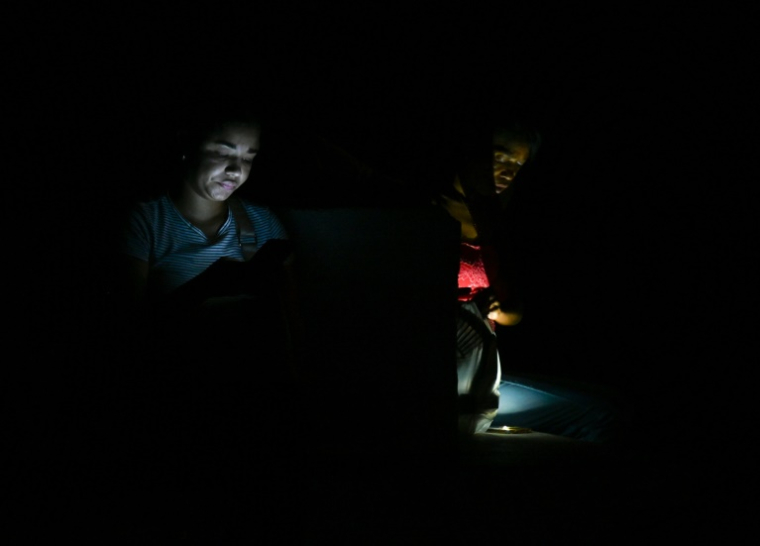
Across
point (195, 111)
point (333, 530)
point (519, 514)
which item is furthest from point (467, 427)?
point (195, 111)

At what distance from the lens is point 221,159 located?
3600mm

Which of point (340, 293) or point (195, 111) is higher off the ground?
point (195, 111)

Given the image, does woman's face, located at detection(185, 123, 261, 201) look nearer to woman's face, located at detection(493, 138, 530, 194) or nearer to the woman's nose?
the woman's nose

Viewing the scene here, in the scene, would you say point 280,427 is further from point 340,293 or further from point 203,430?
point 340,293

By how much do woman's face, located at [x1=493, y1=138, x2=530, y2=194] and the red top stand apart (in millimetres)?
380

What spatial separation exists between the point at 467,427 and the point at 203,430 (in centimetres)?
196

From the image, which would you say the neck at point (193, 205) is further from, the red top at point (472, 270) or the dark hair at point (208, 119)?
the red top at point (472, 270)

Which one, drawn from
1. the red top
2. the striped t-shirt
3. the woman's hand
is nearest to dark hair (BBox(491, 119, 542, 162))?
the red top

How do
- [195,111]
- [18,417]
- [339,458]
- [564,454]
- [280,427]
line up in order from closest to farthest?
[280,427]
[195,111]
[18,417]
[339,458]
[564,454]

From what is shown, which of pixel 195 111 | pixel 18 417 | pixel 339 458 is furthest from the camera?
pixel 339 458

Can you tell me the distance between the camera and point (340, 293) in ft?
13.9

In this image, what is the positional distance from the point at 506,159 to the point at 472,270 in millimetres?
668

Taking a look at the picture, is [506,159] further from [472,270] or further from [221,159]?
[221,159]

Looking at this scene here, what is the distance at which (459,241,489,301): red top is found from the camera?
4.89 meters
